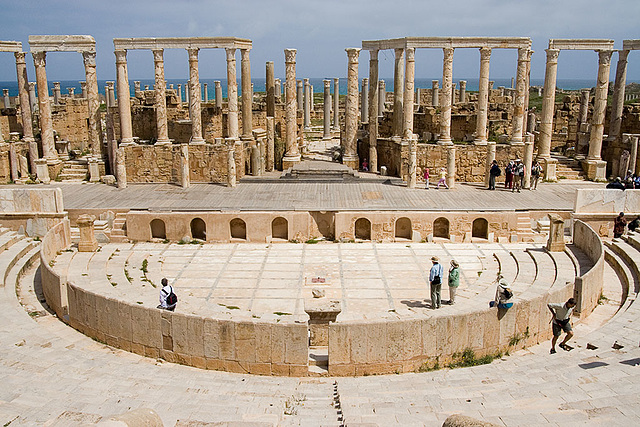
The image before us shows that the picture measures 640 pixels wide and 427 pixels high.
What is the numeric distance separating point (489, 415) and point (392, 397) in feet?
5.36

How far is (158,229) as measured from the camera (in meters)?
20.9

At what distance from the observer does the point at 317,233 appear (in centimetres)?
2058

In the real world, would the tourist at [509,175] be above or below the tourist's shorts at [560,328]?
above

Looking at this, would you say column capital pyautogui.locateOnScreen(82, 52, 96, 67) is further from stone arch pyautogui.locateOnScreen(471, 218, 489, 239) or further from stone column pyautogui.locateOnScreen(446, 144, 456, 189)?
stone arch pyautogui.locateOnScreen(471, 218, 489, 239)

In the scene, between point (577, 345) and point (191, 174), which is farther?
point (191, 174)

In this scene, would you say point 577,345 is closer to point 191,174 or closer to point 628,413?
point 628,413

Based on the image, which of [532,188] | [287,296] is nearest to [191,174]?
[287,296]

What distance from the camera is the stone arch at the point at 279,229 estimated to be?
814 inches

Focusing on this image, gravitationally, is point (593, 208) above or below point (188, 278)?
above

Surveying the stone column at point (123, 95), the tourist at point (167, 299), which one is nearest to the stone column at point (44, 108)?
the stone column at point (123, 95)

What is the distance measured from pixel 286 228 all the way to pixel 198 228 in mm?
2977

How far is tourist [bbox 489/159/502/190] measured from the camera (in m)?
23.9

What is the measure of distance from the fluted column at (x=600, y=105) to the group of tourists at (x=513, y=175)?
13.7 ft

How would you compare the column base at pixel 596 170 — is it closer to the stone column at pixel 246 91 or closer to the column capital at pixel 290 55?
the column capital at pixel 290 55
